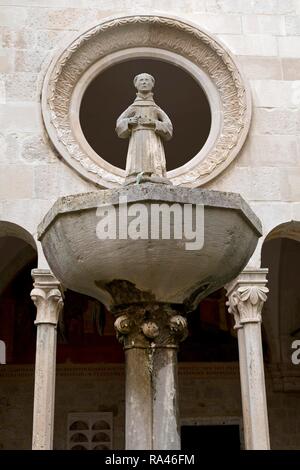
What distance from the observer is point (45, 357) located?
6.21m

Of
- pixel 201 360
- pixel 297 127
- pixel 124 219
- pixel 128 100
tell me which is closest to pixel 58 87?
pixel 297 127

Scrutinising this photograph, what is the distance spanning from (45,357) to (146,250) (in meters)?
3.14

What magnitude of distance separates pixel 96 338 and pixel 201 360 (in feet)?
5.42

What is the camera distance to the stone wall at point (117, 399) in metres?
9.72

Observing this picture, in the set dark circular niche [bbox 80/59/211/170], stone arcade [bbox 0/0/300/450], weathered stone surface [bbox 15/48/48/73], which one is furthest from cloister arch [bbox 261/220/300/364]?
weathered stone surface [bbox 15/48/48/73]

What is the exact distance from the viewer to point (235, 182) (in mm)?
7043

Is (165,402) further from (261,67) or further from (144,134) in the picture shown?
(261,67)

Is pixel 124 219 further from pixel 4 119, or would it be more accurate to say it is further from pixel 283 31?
pixel 283 31

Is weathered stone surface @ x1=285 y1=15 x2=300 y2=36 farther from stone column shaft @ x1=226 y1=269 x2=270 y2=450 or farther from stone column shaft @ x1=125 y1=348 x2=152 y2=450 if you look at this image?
stone column shaft @ x1=125 y1=348 x2=152 y2=450

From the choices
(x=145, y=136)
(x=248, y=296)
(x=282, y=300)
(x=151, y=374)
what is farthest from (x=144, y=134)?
(x=282, y=300)

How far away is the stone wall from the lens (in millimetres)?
9719

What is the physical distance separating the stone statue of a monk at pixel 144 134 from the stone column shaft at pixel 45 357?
8.09ft

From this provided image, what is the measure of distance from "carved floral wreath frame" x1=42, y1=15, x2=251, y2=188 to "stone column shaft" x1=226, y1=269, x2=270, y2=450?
3.98ft

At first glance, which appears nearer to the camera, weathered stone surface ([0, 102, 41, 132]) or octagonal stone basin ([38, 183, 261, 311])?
octagonal stone basin ([38, 183, 261, 311])
